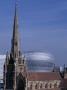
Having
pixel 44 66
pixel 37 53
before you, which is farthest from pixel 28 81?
pixel 37 53

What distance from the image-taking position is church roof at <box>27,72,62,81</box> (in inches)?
3271

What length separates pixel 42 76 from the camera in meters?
85.7

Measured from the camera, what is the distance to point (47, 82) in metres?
86.4

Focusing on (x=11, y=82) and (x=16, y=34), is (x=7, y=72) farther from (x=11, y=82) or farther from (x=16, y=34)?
(x=16, y=34)

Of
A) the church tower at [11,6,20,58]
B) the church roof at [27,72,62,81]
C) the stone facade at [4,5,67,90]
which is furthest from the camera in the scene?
the church roof at [27,72,62,81]

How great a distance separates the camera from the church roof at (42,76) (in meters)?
83.1

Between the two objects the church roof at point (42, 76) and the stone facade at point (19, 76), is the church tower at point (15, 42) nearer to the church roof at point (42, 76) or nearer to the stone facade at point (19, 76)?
the stone facade at point (19, 76)

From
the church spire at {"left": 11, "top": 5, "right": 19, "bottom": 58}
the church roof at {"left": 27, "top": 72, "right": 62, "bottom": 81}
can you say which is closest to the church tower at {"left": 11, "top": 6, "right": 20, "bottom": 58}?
the church spire at {"left": 11, "top": 5, "right": 19, "bottom": 58}

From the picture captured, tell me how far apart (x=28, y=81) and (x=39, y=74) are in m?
4.23

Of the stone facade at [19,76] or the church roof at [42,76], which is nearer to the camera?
the stone facade at [19,76]

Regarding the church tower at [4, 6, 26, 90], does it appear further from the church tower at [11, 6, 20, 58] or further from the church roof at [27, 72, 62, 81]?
the church roof at [27, 72, 62, 81]

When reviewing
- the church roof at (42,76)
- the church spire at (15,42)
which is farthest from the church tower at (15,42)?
the church roof at (42,76)

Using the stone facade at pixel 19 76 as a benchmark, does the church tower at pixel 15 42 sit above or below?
above

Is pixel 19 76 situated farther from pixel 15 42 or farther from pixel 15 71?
pixel 15 42
